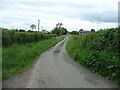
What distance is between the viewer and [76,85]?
5.70m

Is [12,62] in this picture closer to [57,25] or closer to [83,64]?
[83,64]

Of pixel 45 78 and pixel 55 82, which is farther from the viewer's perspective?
pixel 45 78

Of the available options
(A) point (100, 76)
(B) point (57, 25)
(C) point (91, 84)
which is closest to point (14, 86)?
(C) point (91, 84)

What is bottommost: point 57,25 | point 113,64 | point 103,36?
point 113,64

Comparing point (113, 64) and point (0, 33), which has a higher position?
point (0, 33)

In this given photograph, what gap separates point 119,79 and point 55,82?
2.44 metres

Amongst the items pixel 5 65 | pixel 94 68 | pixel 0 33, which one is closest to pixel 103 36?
pixel 94 68

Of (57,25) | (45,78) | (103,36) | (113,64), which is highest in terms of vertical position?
(57,25)

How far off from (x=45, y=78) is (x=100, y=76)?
2389 mm

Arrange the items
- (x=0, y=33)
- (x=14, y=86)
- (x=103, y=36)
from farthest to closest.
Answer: (x=0, y=33)
(x=103, y=36)
(x=14, y=86)

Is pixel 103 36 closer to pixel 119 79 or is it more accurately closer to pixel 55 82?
pixel 119 79

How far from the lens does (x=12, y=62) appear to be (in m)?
8.98

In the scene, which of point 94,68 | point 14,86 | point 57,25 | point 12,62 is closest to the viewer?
point 14,86

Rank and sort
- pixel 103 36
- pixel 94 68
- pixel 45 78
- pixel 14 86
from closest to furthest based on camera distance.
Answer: pixel 14 86 → pixel 45 78 → pixel 94 68 → pixel 103 36
